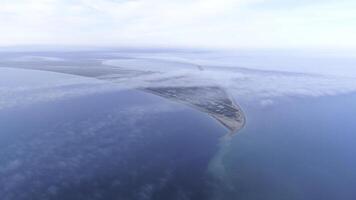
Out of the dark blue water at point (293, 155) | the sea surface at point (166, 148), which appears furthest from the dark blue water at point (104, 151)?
the dark blue water at point (293, 155)

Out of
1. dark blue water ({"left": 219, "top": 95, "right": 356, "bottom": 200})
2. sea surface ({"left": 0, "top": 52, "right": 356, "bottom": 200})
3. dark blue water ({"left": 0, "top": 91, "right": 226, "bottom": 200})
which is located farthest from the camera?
dark blue water ({"left": 219, "top": 95, "right": 356, "bottom": 200})

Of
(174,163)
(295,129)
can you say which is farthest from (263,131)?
(174,163)

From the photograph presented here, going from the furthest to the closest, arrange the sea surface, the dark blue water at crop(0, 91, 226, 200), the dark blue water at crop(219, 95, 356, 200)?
the dark blue water at crop(219, 95, 356, 200)
the sea surface
the dark blue water at crop(0, 91, 226, 200)

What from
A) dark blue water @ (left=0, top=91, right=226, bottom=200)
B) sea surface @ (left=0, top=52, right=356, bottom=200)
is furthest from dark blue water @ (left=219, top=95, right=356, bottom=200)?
dark blue water @ (left=0, top=91, right=226, bottom=200)

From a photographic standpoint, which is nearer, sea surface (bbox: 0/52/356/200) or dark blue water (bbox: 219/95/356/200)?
sea surface (bbox: 0/52/356/200)

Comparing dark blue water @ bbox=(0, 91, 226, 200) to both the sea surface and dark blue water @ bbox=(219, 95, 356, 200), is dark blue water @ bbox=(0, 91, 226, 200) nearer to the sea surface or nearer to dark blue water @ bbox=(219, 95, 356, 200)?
the sea surface

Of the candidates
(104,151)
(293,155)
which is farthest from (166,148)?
(293,155)

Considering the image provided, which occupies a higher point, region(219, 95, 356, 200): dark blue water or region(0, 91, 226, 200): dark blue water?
region(0, 91, 226, 200): dark blue water
